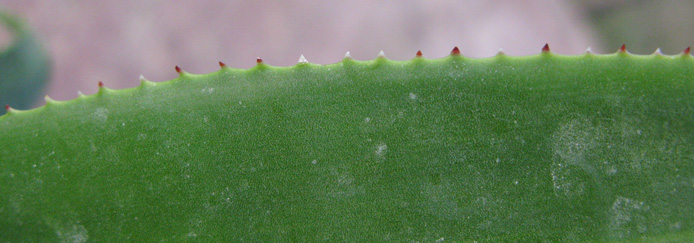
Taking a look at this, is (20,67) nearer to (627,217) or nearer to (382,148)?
(382,148)

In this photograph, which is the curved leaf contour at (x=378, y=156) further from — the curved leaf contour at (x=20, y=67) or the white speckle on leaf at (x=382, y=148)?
the curved leaf contour at (x=20, y=67)

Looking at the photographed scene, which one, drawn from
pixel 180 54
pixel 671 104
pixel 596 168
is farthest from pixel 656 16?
pixel 180 54

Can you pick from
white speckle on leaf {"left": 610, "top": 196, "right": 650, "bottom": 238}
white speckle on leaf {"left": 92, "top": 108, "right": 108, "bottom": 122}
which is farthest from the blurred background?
white speckle on leaf {"left": 610, "top": 196, "right": 650, "bottom": 238}

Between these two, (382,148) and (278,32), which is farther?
(278,32)

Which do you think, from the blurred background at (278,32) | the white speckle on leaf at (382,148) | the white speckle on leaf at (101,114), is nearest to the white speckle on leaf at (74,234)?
the white speckle on leaf at (101,114)

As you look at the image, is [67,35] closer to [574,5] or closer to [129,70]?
[129,70]

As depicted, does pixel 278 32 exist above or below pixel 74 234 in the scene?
above

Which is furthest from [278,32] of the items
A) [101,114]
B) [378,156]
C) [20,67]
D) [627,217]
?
[627,217]

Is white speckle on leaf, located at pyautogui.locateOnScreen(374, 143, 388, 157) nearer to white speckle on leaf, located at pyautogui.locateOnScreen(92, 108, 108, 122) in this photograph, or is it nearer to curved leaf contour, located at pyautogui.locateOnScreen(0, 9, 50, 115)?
white speckle on leaf, located at pyautogui.locateOnScreen(92, 108, 108, 122)
